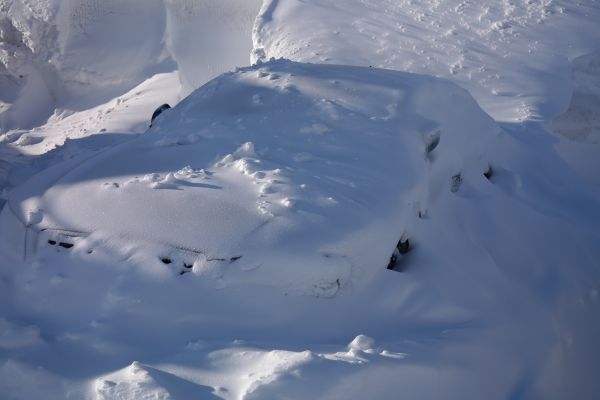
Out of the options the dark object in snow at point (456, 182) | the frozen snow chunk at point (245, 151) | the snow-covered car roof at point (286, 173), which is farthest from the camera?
the dark object in snow at point (456, 182)

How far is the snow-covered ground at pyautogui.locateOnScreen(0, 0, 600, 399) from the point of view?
1.65 meters

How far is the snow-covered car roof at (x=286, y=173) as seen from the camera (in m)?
1.89

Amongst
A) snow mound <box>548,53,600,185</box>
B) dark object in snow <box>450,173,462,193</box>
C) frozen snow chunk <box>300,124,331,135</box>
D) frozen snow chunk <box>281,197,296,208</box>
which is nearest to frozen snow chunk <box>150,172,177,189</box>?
frozen snow chunk <box>281,197,296,208</box>

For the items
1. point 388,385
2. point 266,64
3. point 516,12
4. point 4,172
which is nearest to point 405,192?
point 388,385

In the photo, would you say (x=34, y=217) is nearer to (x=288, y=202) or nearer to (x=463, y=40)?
(x=288, y=202)

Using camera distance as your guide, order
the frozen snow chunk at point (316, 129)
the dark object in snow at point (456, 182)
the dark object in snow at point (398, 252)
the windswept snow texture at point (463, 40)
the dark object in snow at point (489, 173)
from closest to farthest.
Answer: the dark object in snow at point (398, 252), the frozen snow chunk at point (316, 129), the dark object in snow at point (456, 182), the dark object in snow at point (489, 173), the windswept snow texture at point (463, 40)

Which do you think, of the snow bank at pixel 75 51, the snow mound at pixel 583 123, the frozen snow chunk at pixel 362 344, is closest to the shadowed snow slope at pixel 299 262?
the frozen snow chunk at pixel 362 344

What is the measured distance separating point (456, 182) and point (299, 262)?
990 millimetres

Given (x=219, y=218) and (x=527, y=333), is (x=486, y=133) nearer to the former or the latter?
(x=527, y=333)

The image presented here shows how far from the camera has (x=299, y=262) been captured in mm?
1827

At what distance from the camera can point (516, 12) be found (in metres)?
4.68

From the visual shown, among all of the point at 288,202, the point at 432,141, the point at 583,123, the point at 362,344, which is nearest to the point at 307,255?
the point at 288,202

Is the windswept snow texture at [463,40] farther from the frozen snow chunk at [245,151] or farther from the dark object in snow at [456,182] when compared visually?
the frozen snow chunk at [245,151]

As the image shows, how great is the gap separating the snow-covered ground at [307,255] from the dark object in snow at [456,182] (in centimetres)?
2
